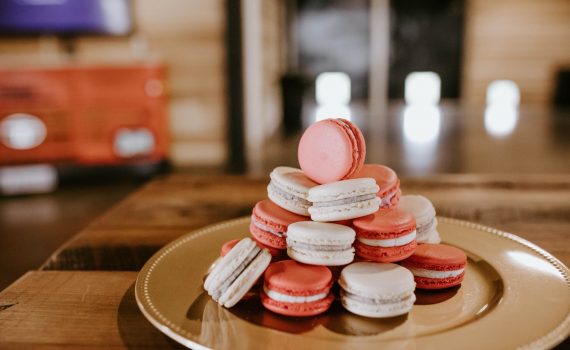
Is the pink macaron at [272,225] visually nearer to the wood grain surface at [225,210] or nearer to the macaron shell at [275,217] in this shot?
the macaron shell at [275,217]

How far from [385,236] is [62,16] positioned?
432cm

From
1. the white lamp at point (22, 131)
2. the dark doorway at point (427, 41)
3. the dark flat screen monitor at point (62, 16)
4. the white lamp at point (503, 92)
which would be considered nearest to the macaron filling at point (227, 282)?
the white lamp at point (22, 131)

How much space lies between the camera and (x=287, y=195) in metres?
0.79

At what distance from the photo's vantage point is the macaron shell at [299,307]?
657 mm

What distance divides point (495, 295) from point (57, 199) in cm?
351

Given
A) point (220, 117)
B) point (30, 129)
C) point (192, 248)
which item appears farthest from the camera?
point (220, 117)

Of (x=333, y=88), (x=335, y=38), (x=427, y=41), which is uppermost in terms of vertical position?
(x=335, y=38)

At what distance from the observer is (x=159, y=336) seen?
659mm

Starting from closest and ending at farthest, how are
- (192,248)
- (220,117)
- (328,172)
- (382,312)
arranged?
(382,312), (328,172), (192,248), (220,117)

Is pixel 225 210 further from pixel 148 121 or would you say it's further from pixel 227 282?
pixel 148 121

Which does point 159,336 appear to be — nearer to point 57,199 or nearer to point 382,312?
point 382,312

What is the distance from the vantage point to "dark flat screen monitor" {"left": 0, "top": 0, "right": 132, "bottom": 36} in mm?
4234

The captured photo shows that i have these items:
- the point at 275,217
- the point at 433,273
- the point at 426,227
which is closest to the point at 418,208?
the point at 426,227

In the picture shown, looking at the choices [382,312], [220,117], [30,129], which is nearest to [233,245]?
[382,312]
